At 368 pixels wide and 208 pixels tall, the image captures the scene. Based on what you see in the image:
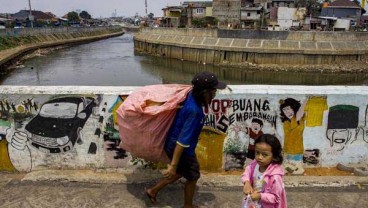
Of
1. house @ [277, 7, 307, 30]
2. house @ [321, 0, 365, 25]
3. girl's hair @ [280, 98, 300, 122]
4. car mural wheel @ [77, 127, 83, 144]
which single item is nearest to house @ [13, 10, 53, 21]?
house @ [277, 7, 307, 30]

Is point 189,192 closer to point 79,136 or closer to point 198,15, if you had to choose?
point 79,136

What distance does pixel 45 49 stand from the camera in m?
46.9

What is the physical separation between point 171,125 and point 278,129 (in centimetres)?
148

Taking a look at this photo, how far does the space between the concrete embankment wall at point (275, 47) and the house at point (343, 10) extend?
2088cm

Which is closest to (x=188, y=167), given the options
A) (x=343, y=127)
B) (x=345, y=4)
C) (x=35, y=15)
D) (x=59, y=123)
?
(x=59, y=123)

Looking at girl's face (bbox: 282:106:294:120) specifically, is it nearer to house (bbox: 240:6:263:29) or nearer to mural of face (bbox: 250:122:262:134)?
mural of face (bbox: 250:122:262:134)

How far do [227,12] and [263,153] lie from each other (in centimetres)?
5597

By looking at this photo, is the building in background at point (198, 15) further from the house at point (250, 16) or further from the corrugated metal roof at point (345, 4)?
the corrugated metal roof at point (345, 4)

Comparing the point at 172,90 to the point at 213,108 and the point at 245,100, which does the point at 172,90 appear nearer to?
the point at 213,108

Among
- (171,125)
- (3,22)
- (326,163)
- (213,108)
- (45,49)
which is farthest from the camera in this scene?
(3,22)

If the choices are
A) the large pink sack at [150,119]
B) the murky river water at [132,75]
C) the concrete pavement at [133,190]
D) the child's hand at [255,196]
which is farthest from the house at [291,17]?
the child's hand at [255,196]

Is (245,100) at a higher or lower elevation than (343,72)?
higher

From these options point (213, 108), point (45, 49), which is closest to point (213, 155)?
point (213, 108)

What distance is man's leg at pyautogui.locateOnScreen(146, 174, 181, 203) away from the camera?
10.8 feet
